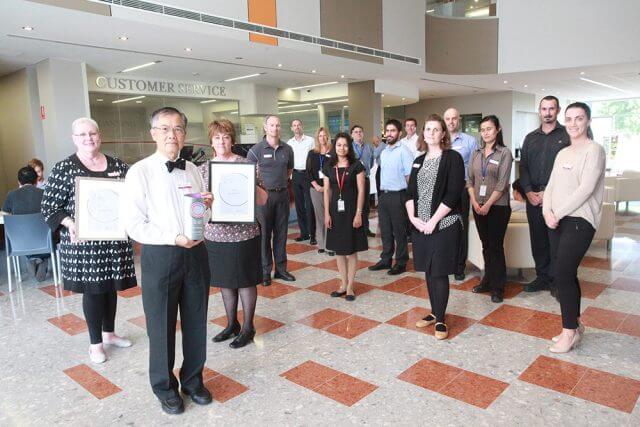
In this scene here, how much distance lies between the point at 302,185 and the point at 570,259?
4.36 meters

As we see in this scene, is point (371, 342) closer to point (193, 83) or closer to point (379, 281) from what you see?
point (379, 281)

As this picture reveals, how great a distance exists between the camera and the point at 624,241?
6145 millimetres

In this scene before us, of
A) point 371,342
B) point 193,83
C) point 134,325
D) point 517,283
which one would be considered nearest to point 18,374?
point 134,325

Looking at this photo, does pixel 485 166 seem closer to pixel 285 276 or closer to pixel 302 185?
pixel 285 276

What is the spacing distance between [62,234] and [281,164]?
2352 mm

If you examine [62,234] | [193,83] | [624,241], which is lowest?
[624,241]

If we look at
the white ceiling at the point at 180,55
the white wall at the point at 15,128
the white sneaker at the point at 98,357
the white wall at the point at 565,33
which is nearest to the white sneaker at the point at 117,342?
the white sneaker at the point at 98,357

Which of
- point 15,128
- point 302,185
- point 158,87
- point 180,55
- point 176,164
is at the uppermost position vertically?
point 180,55

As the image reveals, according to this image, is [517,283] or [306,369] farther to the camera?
[517,283]

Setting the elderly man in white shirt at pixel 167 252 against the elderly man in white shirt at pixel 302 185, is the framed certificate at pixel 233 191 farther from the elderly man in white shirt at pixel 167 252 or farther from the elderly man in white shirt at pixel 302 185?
the elderly man in white shirt at pixel 302 185

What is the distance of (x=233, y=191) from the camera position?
284cm

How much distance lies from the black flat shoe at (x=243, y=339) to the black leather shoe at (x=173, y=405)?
81 centimetres

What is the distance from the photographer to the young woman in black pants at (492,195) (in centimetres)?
386

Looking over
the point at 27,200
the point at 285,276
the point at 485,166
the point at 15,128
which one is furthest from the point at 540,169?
the point at 15,128
